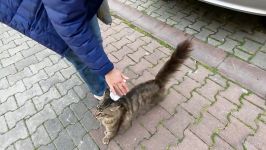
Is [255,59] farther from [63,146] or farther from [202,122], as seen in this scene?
[63,146]

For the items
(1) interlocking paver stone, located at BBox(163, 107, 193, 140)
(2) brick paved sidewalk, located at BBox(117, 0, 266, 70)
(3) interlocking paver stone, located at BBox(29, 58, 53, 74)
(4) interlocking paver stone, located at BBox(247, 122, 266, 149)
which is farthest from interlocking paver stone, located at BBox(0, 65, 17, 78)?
(4) interlocking paver stone, located at BBox(247, 122, 266, 149)

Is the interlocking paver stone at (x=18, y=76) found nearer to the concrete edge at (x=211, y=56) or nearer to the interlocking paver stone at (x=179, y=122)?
the concrete edge at (x=211, y=56)

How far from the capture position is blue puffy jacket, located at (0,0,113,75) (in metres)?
1.36

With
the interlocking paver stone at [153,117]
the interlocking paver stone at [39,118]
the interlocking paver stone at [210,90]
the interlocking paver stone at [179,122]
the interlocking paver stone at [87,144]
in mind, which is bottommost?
the interlocking paver stone at [39,118]

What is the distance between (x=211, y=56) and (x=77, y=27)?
2006 mm

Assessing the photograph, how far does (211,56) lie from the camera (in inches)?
119

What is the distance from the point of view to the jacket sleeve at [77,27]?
1340mm

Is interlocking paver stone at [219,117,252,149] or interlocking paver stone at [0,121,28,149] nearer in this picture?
interlocking paver stone at [219,117,252,149]

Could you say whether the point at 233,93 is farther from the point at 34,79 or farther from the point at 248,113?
the point at 34,79

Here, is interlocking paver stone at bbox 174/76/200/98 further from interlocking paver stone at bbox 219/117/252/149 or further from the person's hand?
the person's hand

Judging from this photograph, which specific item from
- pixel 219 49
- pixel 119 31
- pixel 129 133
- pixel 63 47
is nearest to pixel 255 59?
pixel 219 49

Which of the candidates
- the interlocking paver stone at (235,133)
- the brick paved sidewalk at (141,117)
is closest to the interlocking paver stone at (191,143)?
the brick paved sidewalk at (141,117)

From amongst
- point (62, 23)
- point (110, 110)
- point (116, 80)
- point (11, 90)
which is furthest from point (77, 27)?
point (11, 90)

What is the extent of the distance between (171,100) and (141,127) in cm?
44
